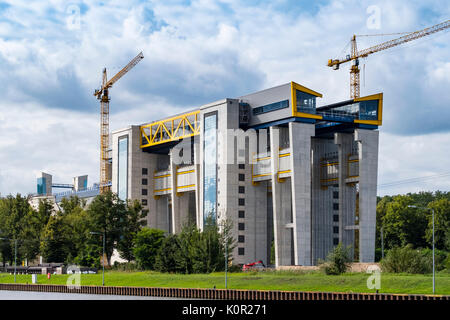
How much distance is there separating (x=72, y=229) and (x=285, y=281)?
7317 centimetres

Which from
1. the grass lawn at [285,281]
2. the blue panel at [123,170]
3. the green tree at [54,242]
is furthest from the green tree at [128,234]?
the blue panel at [123,170]

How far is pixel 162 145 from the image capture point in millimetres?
166750

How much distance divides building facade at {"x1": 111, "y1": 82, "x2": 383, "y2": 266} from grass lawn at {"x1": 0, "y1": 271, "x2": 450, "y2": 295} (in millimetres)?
17466

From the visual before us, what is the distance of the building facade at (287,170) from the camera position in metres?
133

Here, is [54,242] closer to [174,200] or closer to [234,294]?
[174,200]

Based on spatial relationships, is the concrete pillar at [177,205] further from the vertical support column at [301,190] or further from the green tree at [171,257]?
the vertical support column at [301,190]

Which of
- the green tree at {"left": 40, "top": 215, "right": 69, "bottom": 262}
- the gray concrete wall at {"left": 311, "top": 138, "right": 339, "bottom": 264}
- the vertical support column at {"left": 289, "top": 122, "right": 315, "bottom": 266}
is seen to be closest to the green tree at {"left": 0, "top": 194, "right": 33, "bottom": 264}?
the green tree at {"left": 40, "top": 215, "right": 69, "bottom": 262}

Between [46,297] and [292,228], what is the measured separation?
44.8m

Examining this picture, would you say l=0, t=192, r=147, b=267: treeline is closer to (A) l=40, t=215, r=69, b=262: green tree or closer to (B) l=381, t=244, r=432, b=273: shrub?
(A) l=40, t=215, r=69, b=262: green tree

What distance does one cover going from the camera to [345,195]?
458 ft

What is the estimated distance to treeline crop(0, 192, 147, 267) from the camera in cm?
14762

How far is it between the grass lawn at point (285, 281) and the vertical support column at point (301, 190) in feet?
37.9
